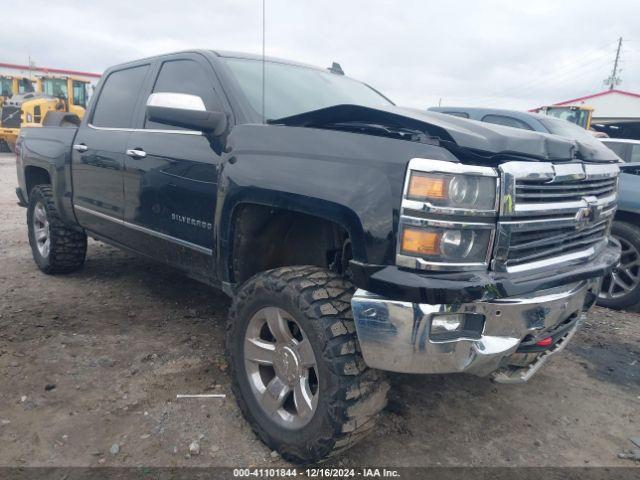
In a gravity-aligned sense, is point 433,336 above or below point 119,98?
below

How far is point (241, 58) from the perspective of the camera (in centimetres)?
320

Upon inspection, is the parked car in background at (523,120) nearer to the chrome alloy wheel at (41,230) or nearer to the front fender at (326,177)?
the front fender at (326,177)

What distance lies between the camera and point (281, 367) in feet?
7.61

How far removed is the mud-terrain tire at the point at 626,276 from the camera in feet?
14.5

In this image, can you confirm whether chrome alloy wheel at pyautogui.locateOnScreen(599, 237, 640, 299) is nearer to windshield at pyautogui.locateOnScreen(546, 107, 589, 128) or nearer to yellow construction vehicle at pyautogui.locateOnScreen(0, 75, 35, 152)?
windshield at pyautogui.locateOnScreen(546, 107, 589, 128)

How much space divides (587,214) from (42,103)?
19.6 metres

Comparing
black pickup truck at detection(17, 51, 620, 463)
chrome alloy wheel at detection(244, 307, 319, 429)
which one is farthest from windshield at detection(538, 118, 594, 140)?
chrome alloy wheel at detection(244, 307, 319, 429)

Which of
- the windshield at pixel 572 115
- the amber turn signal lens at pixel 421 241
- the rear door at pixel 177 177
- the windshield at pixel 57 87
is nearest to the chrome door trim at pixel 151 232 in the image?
the rear door at pixel 177 177

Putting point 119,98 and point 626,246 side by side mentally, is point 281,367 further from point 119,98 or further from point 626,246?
point 626,246

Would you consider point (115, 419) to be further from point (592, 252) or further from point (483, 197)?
point (592, 252)

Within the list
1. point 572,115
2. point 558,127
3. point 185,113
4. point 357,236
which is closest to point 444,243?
point 357,236

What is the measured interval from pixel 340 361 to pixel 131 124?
2546mm

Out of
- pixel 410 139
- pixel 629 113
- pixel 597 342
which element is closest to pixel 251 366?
pixel 410 139

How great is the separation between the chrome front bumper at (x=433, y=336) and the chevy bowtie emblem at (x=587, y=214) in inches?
16.6
